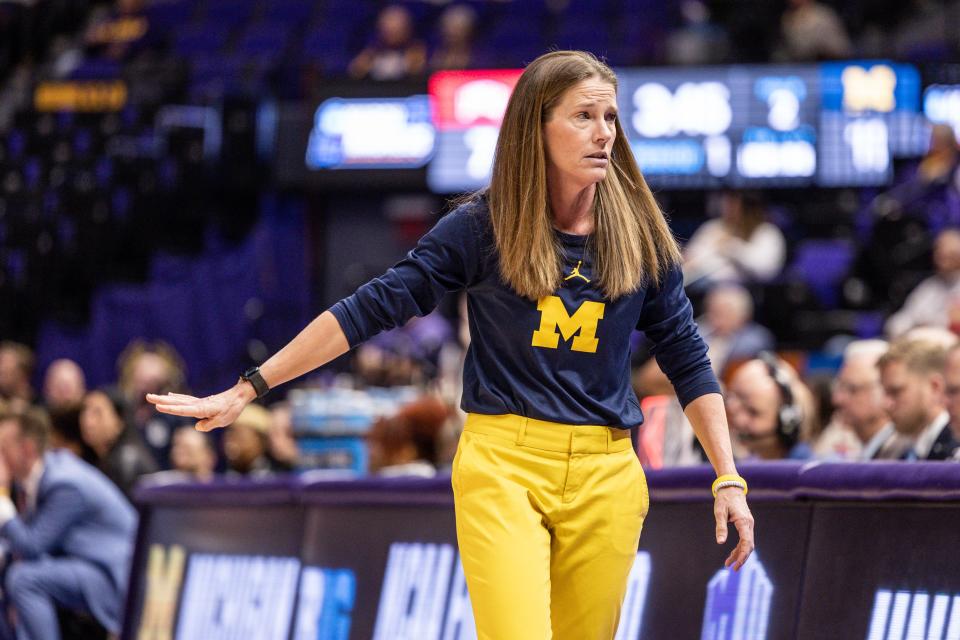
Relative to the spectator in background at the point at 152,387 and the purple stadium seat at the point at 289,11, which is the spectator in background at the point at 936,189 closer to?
the spectator in background at the point at 152,387

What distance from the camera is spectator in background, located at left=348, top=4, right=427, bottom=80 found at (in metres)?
14.6

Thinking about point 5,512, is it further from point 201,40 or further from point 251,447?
point 201,40

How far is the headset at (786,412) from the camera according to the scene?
236 inches

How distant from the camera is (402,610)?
5.79 metres

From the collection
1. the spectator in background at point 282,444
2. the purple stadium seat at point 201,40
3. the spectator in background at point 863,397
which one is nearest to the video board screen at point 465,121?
the purple stadium seat at point 201,40

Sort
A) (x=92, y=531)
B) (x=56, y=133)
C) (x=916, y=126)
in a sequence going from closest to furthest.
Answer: (x=92, y=531) → (x=916, y=126) → (x=56, y=133)

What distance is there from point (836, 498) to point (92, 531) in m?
4.90

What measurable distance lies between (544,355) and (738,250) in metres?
8.41

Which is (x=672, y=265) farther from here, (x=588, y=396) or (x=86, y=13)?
(x=86, y=13)

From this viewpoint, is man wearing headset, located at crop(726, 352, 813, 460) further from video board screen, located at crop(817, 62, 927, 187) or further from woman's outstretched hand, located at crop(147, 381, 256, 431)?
video board screen, located at crop(817, 62, 927, 187)

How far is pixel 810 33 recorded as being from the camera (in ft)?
43.8

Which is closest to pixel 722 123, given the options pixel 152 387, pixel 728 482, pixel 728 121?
pixel 728 121

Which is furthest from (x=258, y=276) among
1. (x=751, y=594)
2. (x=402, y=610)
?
(x=751, y=594)

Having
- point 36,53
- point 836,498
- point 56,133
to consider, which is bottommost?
point 836,498
